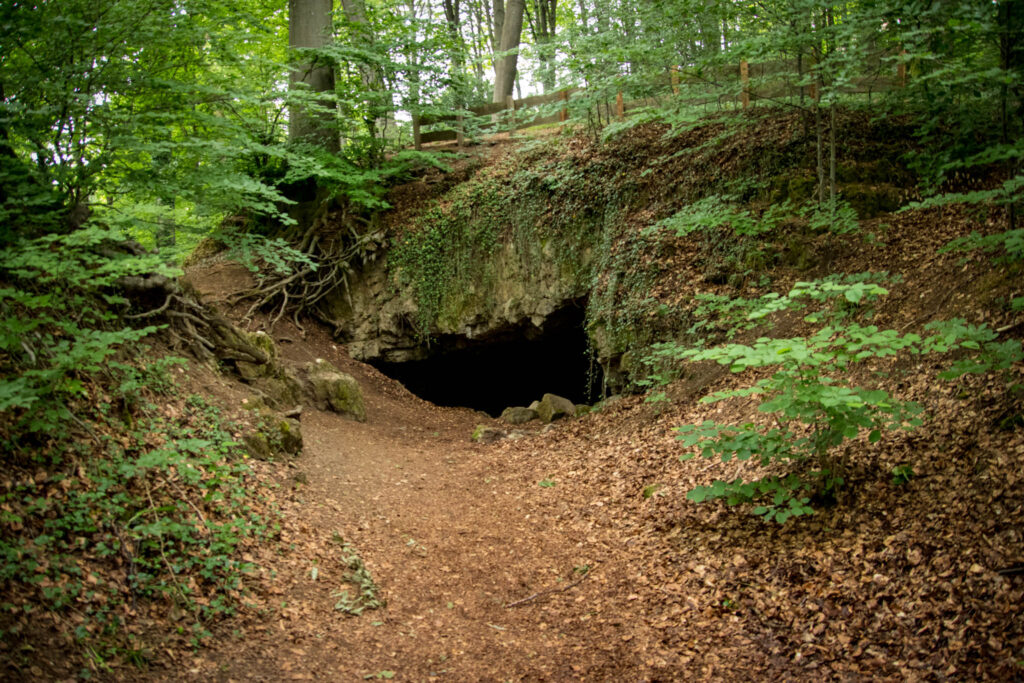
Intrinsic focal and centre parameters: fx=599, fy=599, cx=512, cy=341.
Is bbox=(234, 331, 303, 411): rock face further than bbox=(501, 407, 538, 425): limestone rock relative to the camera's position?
No

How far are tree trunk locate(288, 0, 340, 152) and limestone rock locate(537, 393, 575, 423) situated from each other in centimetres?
748

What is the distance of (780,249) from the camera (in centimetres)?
886

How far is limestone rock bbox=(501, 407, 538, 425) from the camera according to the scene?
11133mm

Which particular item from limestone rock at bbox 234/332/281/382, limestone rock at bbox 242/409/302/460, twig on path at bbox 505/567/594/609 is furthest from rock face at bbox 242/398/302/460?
twig on path at bbox 505/567/594/609

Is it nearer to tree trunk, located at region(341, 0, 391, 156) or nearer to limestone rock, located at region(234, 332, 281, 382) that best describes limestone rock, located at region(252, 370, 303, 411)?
limestone rock, located at region(234, 332, 281, 382)

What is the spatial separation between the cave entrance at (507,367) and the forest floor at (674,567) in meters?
5.01

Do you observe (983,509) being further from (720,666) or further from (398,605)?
(398,605)

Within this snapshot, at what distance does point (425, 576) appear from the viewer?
18.0 feet

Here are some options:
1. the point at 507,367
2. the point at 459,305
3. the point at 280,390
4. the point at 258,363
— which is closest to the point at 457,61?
the point at 459,305

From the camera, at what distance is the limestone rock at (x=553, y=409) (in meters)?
10.7

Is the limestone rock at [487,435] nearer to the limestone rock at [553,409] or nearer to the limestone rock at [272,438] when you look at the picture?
the limestone rock at [553,409]

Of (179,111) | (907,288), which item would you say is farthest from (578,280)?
(179,111)

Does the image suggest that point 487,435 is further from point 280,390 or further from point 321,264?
point 321,264

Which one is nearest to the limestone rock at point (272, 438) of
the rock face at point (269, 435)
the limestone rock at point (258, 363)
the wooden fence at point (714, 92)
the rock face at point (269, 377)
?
the rock face at point (269, 435)
